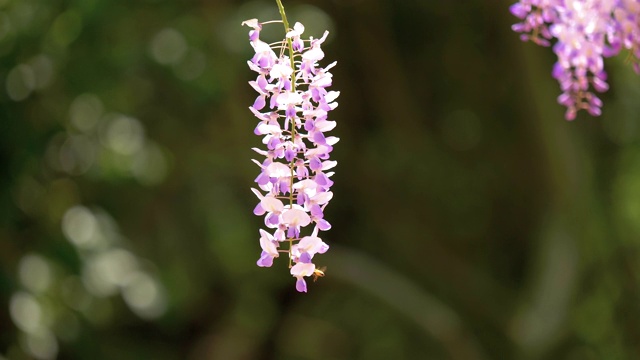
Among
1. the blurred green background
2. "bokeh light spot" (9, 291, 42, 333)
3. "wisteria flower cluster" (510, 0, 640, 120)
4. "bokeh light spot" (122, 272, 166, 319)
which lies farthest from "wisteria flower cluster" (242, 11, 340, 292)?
"bokeh light spot" (122, 272, 166, 319)

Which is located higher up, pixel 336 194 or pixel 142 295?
pixel 336 194

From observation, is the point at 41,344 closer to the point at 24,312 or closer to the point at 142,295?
the point at 24,312

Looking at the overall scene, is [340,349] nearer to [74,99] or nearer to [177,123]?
[177,123]

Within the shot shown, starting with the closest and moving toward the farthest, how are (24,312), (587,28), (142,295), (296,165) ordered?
(296,165) → (587,28) → (24,312) → (142,295)

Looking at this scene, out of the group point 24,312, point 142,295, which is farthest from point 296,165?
point 142,295

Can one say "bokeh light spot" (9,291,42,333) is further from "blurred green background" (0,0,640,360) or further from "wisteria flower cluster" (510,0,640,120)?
"wisteria flower cluster" (510,0,640,120)

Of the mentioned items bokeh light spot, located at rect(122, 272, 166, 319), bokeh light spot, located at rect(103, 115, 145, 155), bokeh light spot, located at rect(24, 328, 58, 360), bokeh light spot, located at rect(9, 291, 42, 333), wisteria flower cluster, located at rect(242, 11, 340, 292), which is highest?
bokeh light spot, located at rect(103, 115, 145, 155)

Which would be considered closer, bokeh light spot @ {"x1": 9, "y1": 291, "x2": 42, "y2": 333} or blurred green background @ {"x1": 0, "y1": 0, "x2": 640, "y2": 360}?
bokeh light spot @ {"x1": 9, "y1": 291, "x2": 42, "y2": 333}

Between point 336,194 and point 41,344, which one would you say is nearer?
point 41,344
